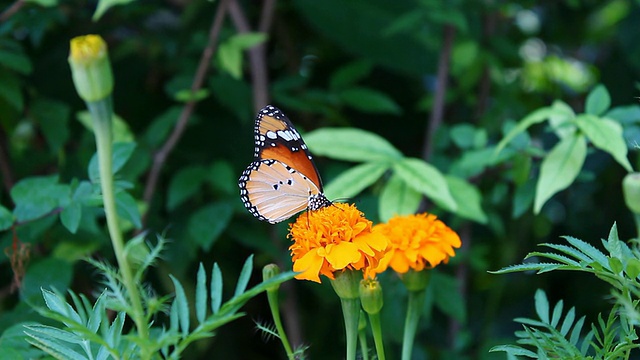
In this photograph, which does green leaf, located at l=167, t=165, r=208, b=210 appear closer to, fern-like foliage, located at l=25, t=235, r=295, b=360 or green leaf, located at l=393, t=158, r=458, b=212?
green leaf, located at l=393, t=158, r=458, b=212

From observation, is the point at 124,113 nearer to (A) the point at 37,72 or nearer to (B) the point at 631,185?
(A) the point at 37,72

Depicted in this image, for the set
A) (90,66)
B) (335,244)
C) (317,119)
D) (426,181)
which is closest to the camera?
(90,66)

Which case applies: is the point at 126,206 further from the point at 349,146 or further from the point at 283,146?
the point at 349,146

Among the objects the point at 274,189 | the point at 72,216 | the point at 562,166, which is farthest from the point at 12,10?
the point at 562,166

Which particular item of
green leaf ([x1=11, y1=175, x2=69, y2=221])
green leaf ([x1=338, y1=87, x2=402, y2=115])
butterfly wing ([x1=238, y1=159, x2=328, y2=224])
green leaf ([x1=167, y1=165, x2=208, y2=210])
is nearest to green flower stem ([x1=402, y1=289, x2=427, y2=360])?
butterfly wing ([x1=238, y1=159, x2=328, y2=224])

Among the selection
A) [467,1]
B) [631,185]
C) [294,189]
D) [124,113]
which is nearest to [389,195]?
[294,189]
